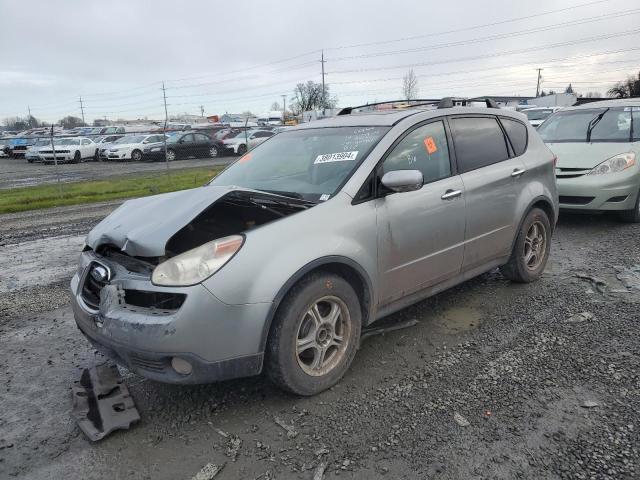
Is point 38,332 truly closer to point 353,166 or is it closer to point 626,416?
point 353,166

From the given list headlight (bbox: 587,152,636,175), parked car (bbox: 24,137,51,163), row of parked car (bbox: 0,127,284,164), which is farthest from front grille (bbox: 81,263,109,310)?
parked car (bbox: 24,137,51,163)

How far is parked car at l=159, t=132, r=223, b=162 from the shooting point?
85.4 feet

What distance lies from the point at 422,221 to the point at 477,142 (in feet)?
4.06

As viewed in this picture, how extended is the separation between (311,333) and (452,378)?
1.01 metres

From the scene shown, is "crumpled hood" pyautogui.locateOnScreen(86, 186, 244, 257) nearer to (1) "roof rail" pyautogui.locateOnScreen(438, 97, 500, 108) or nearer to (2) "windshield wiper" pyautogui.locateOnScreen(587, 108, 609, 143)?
(1) "roof rail" pyautogui.locateOnScreen(438, 97, 500, 108)

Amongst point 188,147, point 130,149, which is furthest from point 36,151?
point 188,147

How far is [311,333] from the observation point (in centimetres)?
319

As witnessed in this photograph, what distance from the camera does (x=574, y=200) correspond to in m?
7.54

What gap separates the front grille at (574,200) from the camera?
7430mm

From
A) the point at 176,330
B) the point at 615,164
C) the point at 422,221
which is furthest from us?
the point at 615,164

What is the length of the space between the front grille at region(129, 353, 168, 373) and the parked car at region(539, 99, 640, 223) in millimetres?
6636

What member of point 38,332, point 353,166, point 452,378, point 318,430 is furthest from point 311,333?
point 38,332

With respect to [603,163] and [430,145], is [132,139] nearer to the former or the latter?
[603,163]

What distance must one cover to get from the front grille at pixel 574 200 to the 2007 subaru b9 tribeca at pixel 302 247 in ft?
10.7
